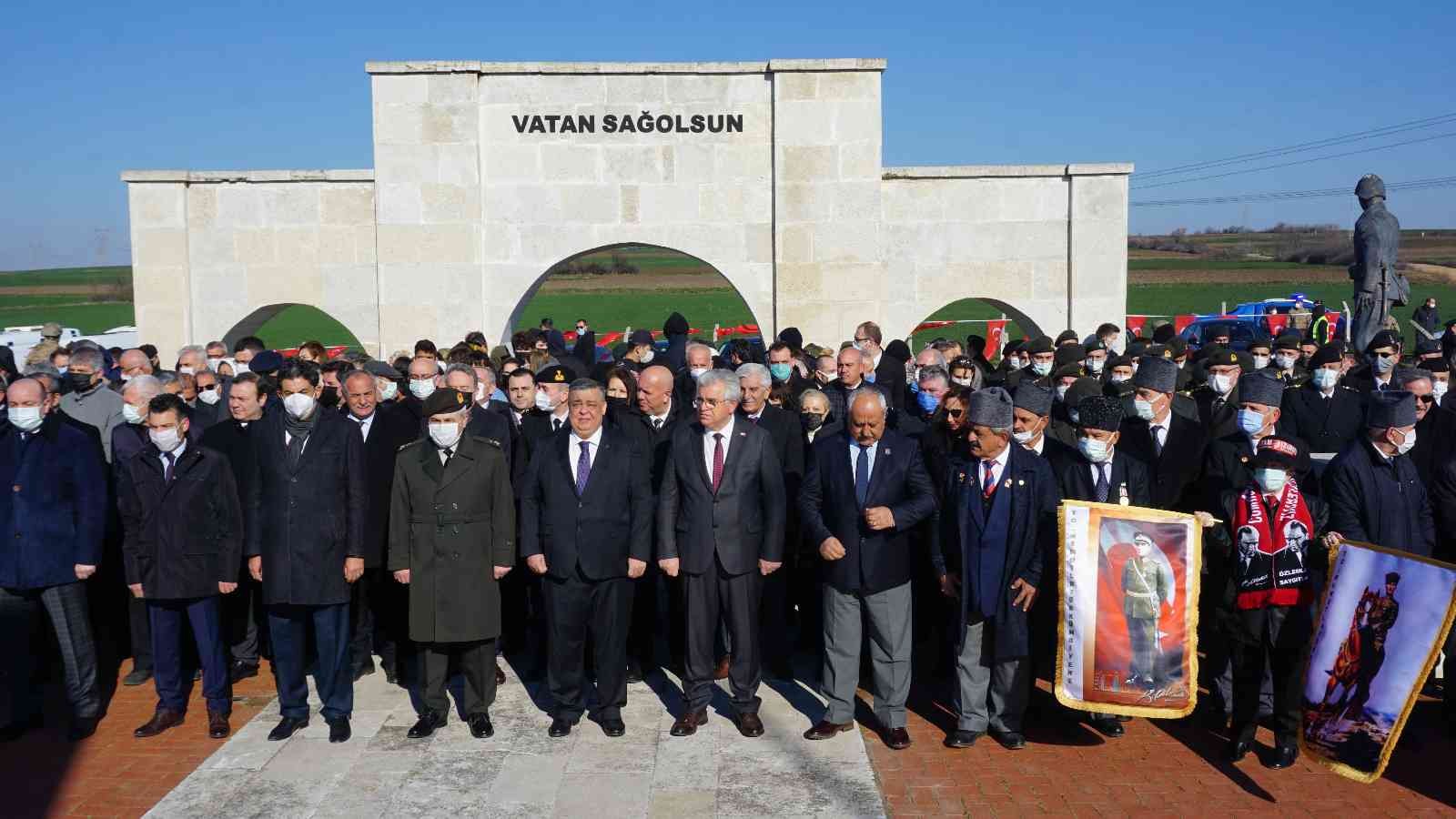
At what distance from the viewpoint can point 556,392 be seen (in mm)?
8219

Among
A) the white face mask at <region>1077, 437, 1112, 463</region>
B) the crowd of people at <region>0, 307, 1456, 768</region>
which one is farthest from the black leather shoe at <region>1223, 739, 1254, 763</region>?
the white face mask at <region>1077, 437, 1112, 463</region>

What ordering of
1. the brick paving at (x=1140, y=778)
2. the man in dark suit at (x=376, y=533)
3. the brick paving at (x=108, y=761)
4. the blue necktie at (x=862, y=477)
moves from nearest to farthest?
the brick paving at (x=1140, y=778)
the brick paving at (x=108, y=761)
the blue necktie at (x=862, y=477)
the man in dark suit at (x=376, y=533)

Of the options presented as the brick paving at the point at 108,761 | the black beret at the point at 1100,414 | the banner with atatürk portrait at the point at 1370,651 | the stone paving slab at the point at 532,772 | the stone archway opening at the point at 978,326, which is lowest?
the brick paving at the point at 108,761

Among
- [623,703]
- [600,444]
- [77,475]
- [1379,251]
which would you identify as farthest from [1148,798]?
[1379,251]

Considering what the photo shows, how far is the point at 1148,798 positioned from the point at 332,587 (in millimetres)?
4449

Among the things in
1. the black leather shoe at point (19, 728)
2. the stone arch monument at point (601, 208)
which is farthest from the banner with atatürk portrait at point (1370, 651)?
the stone arch monument at point (601, 208)

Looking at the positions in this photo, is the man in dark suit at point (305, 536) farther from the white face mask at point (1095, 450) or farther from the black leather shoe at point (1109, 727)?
the black leather shoe at point (1109, 727)

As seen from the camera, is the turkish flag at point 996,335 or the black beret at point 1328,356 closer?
the black beret at point 1328,356

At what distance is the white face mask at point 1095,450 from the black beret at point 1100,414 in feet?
0.26

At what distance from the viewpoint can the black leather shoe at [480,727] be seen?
7156mm

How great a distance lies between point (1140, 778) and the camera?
649cm

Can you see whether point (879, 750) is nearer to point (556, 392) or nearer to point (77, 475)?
point (556, 392)

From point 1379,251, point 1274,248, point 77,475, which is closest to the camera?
point 77,475

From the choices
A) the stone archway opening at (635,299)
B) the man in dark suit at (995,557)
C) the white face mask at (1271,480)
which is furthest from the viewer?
the stone archway opening at (635,299)
